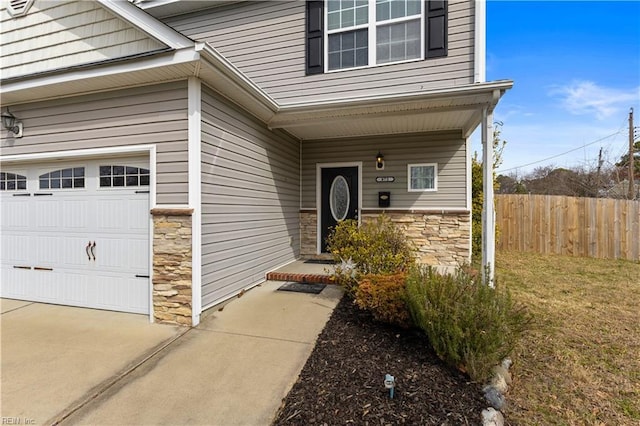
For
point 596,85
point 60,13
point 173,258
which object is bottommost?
point 173,258

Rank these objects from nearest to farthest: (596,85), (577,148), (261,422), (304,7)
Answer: (261,422), (304,7), (596,85), (577,148)

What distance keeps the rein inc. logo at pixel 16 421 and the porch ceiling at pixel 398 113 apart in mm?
4828

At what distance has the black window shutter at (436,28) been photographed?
18.6 feet

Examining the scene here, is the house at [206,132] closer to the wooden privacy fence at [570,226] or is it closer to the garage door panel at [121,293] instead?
the garage door panel at [121,293]

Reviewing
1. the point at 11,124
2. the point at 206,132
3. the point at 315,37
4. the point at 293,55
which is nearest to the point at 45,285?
the point at 11,124

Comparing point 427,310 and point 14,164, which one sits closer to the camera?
point 427,310

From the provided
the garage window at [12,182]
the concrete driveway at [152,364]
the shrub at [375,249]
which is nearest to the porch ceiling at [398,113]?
the shrub at [375,249]

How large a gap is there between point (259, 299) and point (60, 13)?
4941 millimetres

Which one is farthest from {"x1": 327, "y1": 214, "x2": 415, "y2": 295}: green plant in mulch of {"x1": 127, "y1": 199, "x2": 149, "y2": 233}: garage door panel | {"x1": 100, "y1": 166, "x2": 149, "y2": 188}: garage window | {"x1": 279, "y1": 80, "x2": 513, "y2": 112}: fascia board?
{"x1": 100, "y1": 166, "x2": 149, "y2": 188}: garage window

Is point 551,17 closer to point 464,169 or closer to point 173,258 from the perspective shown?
point 464,169

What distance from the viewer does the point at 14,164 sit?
490 cm

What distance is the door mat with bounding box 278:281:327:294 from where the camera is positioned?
17.1 feet

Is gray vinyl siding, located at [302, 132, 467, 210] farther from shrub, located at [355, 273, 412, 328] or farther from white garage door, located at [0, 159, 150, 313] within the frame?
white garage door, located at [0, 159, 150, 313]

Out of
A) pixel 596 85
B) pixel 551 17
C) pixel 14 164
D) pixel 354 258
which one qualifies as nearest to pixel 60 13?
pixel 14 164
